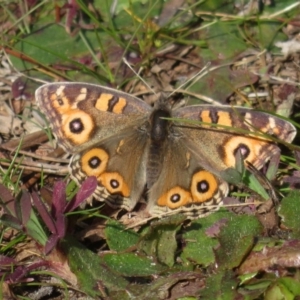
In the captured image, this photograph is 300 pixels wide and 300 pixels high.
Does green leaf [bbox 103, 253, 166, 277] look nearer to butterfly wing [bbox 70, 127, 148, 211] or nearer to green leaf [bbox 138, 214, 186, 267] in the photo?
green leaf [bbox 138, 214, 186, 267]

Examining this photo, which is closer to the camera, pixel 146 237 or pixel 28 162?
pixel 146 237

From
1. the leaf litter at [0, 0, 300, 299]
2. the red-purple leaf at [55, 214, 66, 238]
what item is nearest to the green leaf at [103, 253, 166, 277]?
the leaf litter at [0, 0, 300, 299]

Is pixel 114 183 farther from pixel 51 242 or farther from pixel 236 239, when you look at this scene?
pixel 236 239

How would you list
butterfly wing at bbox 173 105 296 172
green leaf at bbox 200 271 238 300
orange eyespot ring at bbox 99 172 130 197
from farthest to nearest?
1. orange eyespot ring at bbox 99 172 130 197
2. butterfly wing at bbox 173 105 296 172
3. green leaf at bbox 200 271 238 300

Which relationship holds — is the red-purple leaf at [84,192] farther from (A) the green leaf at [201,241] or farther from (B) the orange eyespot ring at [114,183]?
(A) the green leaf at [201,241]

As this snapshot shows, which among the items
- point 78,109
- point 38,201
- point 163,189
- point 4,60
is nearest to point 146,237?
point 163,189

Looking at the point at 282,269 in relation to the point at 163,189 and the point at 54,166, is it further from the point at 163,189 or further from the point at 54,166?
the point at 54,166

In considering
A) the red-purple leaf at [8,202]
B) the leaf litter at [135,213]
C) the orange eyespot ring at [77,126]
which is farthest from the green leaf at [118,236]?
the red-purple leaf at [8,202]
